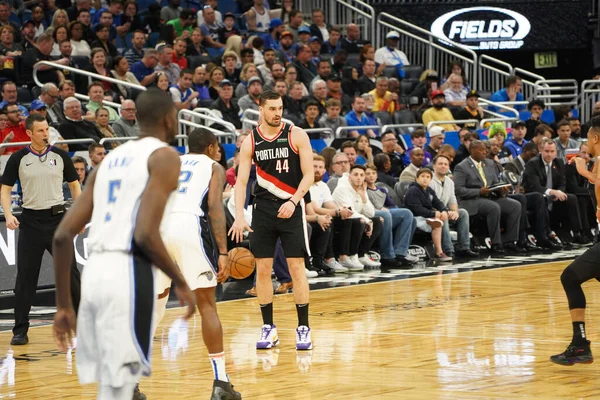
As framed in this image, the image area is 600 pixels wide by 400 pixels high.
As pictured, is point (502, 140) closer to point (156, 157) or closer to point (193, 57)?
point (193, 57)

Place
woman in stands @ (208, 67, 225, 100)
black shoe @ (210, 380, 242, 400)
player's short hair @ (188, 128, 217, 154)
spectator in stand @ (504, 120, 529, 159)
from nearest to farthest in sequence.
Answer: black shoe @ (210, 380, 242, 400), player's short hair @ (188, 128, 217, 154), woman in stands @ (208, 67, 225, 100), spectator in stand @ (504, 120, 529, 159)

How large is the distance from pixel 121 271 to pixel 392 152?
39.5 ft

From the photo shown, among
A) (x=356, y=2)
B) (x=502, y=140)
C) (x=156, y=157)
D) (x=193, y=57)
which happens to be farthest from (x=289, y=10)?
(x=156, y=157)

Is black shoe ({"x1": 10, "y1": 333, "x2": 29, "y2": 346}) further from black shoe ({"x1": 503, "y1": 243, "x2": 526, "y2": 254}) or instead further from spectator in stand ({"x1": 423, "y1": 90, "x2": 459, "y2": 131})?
spectator in stand ({"x1": 423, "y1": 90, "x2": 459, "y2": 131})

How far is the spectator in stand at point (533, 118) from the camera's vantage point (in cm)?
1931

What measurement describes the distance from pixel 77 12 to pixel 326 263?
24.6ft

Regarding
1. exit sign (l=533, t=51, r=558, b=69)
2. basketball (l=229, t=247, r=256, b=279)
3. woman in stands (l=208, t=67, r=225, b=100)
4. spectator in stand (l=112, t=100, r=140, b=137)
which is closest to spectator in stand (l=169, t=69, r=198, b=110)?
woman in stands (l=208, t=67, r=225, b=100)

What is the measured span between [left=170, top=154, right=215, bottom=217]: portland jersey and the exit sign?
18623 millimetres

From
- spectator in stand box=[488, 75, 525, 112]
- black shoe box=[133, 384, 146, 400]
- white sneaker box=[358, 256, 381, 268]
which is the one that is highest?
spectator in stand box=[488, 75, 525, 112]

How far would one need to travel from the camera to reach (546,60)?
2486 centimetres

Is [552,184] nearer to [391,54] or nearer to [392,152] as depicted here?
[392,152]

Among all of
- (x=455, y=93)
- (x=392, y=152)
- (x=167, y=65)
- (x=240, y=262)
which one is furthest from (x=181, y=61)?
(x=240, y=262)

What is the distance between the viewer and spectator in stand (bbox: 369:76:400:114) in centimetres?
1914

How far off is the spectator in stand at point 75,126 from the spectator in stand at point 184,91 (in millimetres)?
2318
